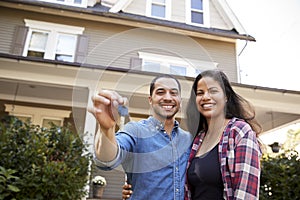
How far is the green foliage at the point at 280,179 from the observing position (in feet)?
14.0

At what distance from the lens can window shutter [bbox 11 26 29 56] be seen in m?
7.53

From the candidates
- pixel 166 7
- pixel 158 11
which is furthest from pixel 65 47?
pixel 166 7

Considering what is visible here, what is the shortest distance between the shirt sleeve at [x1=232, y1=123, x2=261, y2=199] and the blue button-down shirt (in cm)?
28

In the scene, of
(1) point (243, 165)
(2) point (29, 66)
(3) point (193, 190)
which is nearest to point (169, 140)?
(3) point (193, 190)

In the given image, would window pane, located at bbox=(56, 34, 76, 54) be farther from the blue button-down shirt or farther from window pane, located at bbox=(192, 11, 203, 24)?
the blue button-down shirt

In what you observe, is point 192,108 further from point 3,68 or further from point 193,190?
point 3,68

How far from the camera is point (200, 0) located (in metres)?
9.49

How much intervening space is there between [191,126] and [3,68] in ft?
16.4

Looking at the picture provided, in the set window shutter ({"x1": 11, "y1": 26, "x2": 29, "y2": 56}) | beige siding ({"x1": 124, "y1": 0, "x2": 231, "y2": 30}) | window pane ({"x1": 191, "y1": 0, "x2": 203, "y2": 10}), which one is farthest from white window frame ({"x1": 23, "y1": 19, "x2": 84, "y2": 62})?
window pane ({"x1": 191, "y1": 0, "x2": 203, "y2": 10})

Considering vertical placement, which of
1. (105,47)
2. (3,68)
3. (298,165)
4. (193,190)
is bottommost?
(193,190)

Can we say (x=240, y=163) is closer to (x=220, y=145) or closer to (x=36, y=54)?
(x=220, y=145)

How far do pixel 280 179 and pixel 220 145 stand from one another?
3.63m

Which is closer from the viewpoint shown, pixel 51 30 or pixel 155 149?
pixel 155 149

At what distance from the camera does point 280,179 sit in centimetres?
433
